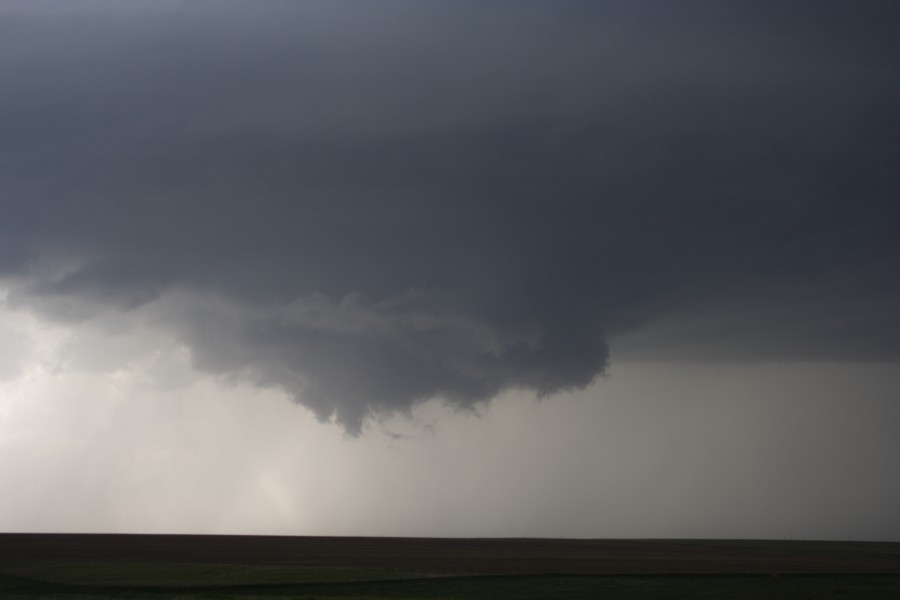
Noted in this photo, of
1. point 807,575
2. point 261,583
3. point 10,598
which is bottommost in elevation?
point 10,598

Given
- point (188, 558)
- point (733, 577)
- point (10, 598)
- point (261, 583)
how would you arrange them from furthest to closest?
point (188, 558) < point (733, 577) < point (261, 583) < point (10, 598)

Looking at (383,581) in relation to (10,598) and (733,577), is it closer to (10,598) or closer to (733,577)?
(10,598)

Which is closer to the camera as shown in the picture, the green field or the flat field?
the green field

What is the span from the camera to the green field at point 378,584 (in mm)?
70125

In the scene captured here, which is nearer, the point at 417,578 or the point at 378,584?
the point at 378,584

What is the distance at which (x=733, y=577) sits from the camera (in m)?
87.7

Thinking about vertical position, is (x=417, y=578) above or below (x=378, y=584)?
above

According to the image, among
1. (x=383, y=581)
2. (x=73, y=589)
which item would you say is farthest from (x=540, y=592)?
(x=73, y=589)

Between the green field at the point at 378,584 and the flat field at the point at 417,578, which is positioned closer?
the green field at the point at 378,584

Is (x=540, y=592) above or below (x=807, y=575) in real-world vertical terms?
below

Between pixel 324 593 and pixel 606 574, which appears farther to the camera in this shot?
pixel 606 574

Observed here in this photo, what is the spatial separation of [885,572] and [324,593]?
70.6 meters

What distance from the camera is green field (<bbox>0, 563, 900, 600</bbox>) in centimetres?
7012

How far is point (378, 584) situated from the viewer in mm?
77188
